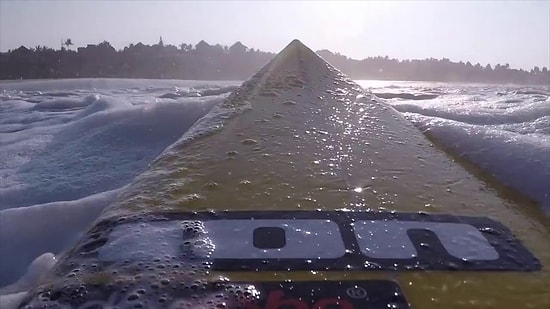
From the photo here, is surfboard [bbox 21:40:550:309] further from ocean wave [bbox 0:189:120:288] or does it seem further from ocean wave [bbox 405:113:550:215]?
ocean wave [bbox 0:189:120:288]

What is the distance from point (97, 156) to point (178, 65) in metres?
15.7

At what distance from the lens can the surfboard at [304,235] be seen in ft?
4.40

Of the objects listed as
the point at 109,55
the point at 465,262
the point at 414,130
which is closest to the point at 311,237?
the point at 465,262

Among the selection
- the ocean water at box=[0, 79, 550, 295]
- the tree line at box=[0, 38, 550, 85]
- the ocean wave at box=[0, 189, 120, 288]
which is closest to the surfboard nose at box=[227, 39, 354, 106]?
the ocean water at box=[0, 79, 550, 295]

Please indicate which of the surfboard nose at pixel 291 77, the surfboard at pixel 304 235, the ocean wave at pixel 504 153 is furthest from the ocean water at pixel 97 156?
the surfboard nose at pixel 291 77


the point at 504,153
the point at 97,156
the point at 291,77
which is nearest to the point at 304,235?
the point at 504,153

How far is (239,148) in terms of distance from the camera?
238cm

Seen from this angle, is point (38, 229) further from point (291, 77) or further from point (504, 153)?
point (504, 153)

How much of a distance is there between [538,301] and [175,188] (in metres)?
1.23

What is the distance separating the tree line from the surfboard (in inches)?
690

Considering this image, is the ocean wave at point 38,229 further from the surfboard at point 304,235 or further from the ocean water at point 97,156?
the surfboard at point 304,235

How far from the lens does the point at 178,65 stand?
19.9 meters

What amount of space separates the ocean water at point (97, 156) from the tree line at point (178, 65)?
11.5 metres

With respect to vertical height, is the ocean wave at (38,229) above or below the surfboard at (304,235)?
below
